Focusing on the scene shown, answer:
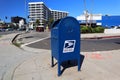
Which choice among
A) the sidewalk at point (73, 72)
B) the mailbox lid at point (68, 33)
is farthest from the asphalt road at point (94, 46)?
the mailbox lid at point (68, 33)

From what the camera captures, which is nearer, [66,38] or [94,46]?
[66,38]

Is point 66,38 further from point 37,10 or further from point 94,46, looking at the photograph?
point 37,10

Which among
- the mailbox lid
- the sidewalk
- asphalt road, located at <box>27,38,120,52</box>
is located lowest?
asphalt road, located at <box>27,38,120,52</box>

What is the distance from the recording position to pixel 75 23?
253 inches

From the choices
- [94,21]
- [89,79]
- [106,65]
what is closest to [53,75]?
[89,79]

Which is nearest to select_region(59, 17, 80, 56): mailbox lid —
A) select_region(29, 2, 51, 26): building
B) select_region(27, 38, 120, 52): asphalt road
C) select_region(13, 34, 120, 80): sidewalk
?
select_region(13, 34, 120, 80): sidewalk

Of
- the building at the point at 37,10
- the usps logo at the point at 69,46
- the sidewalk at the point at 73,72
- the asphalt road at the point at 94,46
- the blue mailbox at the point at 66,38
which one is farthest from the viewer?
the building at the point at 37,10

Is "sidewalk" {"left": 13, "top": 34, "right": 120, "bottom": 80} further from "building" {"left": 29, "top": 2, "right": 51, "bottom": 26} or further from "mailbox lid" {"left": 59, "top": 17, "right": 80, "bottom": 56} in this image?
"building" {"left": 29, "top": 2, "right": 51, "bottom": 26}

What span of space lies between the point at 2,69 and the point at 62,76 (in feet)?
8.93

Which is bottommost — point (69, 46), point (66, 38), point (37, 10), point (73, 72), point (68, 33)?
point (73, 72)

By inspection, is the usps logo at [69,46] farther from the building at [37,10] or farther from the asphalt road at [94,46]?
the building at [37,10]

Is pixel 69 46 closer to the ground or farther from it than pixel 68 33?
closer to the ground

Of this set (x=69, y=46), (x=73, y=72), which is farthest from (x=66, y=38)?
(x=73, y=72)

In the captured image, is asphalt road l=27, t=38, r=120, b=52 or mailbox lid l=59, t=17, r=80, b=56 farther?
asphalt road l=27, t=38, r=120, b=52
